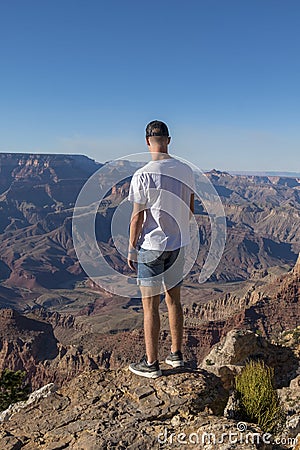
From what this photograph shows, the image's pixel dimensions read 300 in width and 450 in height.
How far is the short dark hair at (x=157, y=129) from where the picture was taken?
6746 mm

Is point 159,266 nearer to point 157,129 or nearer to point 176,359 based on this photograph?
point 176,359

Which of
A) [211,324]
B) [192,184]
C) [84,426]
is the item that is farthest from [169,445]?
[211,324]

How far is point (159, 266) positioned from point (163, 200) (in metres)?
1.01

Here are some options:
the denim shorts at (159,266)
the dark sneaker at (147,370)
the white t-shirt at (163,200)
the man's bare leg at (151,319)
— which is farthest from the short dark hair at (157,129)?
the dark sneaker at (147,370)

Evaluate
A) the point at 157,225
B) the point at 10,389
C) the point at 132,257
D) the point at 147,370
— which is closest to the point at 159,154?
the point at 157,225

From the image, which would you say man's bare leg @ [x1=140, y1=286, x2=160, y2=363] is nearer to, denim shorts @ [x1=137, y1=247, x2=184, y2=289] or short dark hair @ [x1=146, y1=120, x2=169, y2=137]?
denim shorts @ [x1=137, y1=247, x2=184, y2=289]

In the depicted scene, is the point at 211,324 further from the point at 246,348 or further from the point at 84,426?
the point at 84,426

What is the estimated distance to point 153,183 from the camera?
21.3 feet

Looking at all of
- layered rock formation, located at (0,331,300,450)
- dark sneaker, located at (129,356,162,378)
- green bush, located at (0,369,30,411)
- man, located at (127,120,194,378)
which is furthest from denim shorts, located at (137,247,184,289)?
green bush, located at (0,369,30,411)

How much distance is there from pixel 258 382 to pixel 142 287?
2216 mm

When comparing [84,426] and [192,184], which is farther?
[192,184]

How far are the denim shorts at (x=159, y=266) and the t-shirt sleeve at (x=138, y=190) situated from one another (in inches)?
30.8

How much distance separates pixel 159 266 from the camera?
266 inches

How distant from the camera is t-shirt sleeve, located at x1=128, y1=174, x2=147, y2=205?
21.2ft
